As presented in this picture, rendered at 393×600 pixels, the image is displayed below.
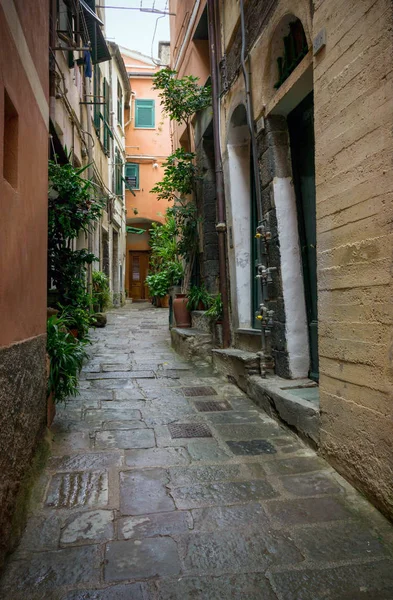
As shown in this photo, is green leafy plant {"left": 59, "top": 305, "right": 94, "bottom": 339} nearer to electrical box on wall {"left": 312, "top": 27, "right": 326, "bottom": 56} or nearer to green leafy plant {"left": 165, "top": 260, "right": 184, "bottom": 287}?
green leafy plant {"left": 165, "top": 260, "right": 184, "bottom": 287}

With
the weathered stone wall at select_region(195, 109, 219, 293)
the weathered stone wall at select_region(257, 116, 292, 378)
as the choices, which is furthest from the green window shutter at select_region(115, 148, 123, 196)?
the weathered stone wall at select_region(257, 116, 292, 378)

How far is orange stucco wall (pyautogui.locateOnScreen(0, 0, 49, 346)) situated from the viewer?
203cm

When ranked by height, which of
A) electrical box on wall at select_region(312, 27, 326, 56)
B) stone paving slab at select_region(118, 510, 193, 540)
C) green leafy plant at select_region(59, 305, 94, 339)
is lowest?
stone paving slab at select_region(118, 510, 193, 540)

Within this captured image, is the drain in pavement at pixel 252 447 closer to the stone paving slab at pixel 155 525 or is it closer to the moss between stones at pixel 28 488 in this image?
the stone paving slab at pixel 155 525

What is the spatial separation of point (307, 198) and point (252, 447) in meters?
2.26

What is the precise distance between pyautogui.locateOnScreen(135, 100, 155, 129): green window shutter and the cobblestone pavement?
55.4 ft

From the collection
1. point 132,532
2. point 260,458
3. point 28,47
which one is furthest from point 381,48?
point 132,532

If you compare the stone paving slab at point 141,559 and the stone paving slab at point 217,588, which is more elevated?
the stone paving slab at point 141,559

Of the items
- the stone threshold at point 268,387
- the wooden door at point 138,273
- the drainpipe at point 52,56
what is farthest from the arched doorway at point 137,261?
the stone threshold at point 268,387

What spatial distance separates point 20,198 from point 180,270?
6.22 m

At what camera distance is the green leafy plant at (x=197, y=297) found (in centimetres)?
685

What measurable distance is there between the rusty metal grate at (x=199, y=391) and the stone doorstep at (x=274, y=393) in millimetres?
302

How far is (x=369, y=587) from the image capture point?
66.4 inches

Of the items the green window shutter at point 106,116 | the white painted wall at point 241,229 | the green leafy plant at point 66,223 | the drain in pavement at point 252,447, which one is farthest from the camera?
the green window shutter at point 106,116
